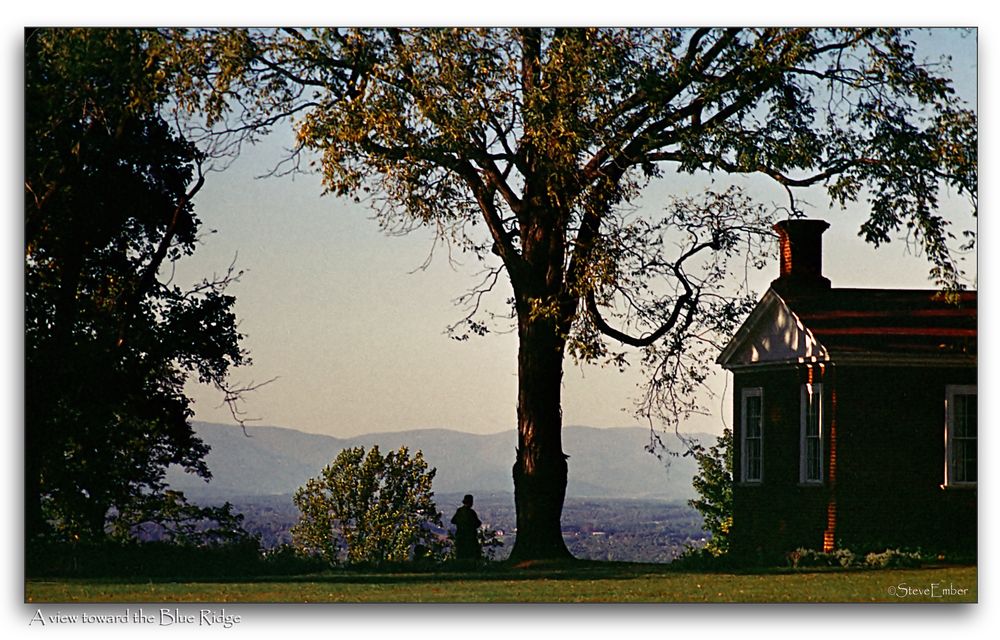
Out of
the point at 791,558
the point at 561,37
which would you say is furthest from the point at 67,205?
the point at 791,558

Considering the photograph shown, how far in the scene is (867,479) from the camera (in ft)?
44.8

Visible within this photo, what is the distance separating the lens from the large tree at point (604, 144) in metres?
13.1

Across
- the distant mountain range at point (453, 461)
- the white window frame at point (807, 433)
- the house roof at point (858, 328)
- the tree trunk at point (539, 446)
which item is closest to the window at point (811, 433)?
the white window frame at point (807, 433)

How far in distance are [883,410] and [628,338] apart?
217 cm

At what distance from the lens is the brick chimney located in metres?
13.2

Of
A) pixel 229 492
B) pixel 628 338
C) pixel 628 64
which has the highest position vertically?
pixel 628 64

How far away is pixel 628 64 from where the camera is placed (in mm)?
13094

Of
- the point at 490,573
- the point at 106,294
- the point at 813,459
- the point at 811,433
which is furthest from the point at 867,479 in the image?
the point at 106,294

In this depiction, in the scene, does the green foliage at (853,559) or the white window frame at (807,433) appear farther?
the white window frame at (807,433)

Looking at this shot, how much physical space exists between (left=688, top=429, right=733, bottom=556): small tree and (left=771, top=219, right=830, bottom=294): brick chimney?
1.47 m

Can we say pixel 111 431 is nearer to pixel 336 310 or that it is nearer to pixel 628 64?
pixel 336 310

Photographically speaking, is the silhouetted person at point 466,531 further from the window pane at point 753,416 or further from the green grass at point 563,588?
the window pane at point 753,416

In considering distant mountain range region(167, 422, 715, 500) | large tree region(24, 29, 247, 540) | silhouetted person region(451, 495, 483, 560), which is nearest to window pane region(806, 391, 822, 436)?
distant mountain range region(167, 422, 715, 500)

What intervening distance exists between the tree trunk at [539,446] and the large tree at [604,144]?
25 millimetres
